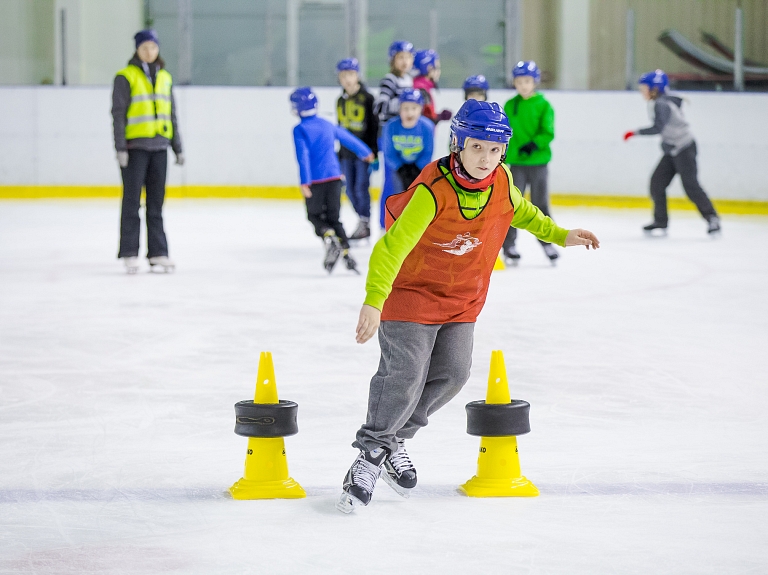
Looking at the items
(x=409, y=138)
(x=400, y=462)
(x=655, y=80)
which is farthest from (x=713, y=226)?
(x=400, y=462)

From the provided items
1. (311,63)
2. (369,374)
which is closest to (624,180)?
(311,63)

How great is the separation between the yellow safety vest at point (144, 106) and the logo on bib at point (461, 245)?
4765mm

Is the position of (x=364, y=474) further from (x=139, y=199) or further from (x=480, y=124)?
(x=139, y=199)

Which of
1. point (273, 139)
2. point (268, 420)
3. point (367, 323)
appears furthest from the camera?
point (273, 139)

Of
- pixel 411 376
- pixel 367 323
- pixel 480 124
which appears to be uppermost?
pixel 480 124

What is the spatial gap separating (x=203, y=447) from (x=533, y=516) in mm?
1097

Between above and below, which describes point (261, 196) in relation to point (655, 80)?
below

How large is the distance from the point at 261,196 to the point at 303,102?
6.04 metres

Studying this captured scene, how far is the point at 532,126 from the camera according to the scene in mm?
7762

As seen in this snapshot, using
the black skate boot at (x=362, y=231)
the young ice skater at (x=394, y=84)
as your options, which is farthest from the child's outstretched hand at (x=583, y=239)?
the black skate boot at (x=362, y=231)

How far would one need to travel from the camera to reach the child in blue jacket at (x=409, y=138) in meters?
7.41

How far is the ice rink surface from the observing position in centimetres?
252

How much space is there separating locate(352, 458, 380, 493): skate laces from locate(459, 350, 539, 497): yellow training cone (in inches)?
10.8

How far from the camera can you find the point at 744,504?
2.83m
